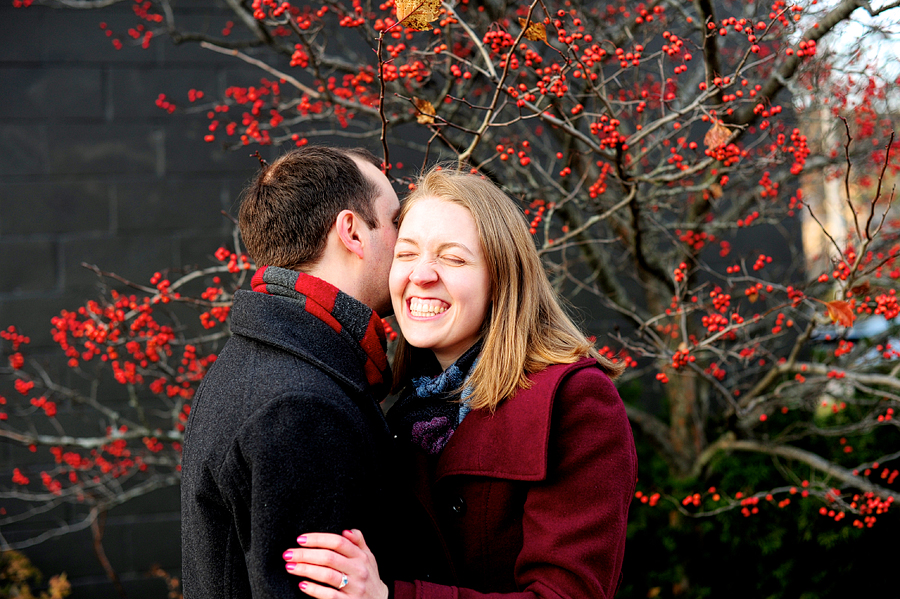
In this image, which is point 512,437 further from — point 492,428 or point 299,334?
point 299,334

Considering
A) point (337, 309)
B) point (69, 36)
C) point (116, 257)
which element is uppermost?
point (69, 36)

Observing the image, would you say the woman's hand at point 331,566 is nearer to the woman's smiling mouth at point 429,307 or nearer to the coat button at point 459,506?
the coat button at point 459,506

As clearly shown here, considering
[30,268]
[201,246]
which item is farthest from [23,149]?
[201,246]

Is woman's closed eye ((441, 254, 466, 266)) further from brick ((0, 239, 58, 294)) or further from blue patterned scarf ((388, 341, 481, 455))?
brick ((0, 239, 58, 294))

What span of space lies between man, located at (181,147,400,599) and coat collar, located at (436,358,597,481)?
0.17 meters

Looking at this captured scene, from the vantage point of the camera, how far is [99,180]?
12.1 feet

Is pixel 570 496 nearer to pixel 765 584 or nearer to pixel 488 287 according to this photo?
pixel 488 287

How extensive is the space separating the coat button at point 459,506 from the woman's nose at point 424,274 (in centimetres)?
49

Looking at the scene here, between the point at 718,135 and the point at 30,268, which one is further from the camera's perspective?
the point at 30,268

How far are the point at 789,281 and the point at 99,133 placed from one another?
3.93 meters

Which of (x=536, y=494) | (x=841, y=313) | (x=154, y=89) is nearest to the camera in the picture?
(x=536, y=494)

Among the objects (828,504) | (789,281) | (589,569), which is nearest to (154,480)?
(589,569)

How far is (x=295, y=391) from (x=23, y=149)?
3.09m

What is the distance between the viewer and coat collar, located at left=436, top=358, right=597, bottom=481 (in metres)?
1.43
